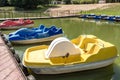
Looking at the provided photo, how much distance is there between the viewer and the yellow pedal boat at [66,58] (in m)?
11.4

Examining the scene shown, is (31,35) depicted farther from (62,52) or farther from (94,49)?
(62,52)

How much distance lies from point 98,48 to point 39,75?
299 centimetres

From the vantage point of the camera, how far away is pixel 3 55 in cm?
1306

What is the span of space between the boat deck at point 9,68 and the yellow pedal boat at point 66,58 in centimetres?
55

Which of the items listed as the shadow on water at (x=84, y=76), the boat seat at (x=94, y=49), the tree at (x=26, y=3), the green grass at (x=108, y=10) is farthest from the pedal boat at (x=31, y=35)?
the tree at (x=26, y=3)

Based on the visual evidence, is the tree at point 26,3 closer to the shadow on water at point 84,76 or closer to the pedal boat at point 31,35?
the pedal boat at point 31,35

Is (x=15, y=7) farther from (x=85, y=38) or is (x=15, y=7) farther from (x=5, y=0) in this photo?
(x=85, y=38)

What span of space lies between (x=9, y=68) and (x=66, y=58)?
258 cm

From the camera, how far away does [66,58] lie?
11.8 meters

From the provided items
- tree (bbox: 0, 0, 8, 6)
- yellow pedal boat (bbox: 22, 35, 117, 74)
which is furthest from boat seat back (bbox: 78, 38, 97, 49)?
tree (bbox: 0, 0, 8, 6)

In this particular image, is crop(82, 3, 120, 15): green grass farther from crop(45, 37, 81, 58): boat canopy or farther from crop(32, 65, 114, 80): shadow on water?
crop(45, 37, 81, 58): boat canopy

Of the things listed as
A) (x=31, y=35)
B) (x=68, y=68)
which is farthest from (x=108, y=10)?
(x=68, y=68)

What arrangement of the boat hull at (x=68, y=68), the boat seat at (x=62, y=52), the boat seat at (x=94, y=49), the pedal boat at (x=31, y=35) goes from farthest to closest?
1. the pedal boat at (x=31, y=35)
2. the boat seat at (x=94, y=49)
3. the boat seat at (x=62, y=52)
4. the boat hull at (x=68, y=68)

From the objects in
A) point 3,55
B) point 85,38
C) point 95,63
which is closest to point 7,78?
point 3,55
